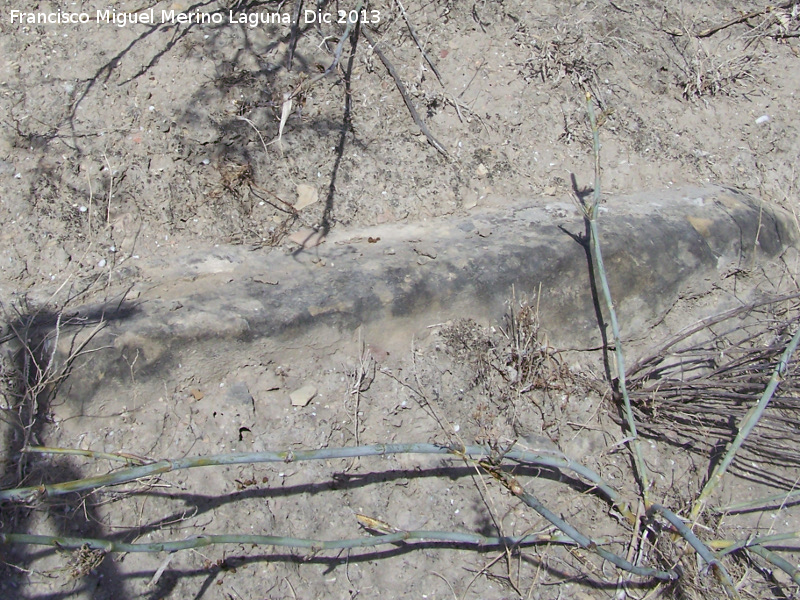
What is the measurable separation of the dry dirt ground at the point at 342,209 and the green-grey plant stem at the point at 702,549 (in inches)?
8.0

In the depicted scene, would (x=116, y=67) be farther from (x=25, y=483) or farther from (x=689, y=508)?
(x=689, y=508)

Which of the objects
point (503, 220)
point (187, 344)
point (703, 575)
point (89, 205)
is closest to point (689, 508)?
point (703, 575)

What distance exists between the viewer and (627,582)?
2.37m

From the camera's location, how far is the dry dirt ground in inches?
85.1

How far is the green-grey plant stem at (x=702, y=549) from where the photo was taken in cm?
201

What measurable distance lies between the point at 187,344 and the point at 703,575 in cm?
209

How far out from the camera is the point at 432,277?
8.97 feet

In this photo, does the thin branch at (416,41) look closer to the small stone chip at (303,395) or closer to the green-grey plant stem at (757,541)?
the small stone chip at (303,395)

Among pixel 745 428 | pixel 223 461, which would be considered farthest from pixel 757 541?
pixel 223 461

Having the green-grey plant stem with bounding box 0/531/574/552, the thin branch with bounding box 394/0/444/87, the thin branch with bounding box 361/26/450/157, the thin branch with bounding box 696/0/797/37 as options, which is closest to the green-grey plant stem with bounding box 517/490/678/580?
the green-grey plant stem with bounding box 0/531/574/552

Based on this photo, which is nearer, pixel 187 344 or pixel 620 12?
pixel 187 344

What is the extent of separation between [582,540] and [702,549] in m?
0.41

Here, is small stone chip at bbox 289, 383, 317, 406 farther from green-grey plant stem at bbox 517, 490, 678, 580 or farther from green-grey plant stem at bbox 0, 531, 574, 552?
green-grey plant stem at bbox 517, 490, 678, 580

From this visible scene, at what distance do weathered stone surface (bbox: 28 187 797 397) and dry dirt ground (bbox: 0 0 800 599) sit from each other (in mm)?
114
